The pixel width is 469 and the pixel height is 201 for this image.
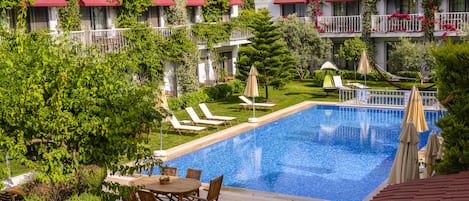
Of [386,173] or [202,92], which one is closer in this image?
[386,173]

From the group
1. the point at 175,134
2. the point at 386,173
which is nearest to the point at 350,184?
the point at 386,173

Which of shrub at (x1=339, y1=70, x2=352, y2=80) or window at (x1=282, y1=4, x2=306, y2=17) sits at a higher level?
window at (x1=282, y1=4, x2=306, y2=17)

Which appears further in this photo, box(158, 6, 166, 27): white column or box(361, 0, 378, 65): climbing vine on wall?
box(361, 0, 378, 65): climbing vine on wall

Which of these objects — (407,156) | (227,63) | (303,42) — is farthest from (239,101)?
(407,156)

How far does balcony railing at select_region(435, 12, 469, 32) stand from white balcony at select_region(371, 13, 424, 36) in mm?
918

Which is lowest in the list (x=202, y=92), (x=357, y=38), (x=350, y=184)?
(x=350, y=184)

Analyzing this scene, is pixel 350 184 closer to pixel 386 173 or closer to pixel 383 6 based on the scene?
pixel 386 173

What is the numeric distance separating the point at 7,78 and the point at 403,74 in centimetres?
2905

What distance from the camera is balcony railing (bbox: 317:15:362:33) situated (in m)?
35.5

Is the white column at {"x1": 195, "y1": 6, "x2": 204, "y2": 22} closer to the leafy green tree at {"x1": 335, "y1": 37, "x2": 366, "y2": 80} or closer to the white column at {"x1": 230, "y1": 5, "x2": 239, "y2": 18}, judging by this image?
the white column at {"x1": 230, "y1": 5, "x2": 239, "y2": 18}

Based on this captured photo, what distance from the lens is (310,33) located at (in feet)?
109

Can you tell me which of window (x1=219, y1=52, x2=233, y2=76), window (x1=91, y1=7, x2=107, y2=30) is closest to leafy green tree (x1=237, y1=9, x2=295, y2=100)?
window (x1=219, y1=52, x2=233, y2=76)

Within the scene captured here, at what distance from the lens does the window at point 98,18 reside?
1065 inches

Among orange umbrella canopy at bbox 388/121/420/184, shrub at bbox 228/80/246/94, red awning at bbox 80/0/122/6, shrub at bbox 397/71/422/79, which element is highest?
red awning at bbox 80/0/122/6
